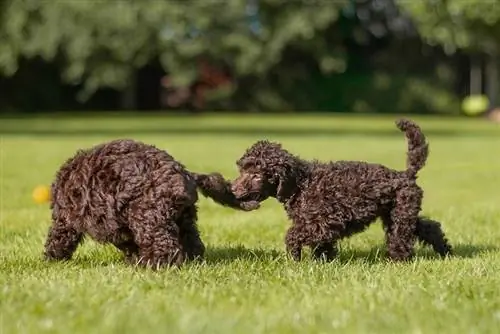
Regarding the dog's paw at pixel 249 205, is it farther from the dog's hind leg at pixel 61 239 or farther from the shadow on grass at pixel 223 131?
the shadow on grass at pixel 223 131

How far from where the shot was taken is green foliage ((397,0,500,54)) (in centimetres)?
3153

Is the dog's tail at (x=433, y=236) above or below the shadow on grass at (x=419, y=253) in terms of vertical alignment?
above

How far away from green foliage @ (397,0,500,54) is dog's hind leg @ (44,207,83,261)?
26.0 m

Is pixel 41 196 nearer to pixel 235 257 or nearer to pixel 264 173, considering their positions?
pixel 235 257

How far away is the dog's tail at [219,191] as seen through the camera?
7.34m

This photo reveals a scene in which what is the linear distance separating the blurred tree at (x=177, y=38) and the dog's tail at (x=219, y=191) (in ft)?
109

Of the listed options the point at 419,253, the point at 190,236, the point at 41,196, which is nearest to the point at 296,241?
the point at 190,236

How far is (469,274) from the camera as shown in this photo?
21.8 feet

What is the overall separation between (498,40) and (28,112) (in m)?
24.9

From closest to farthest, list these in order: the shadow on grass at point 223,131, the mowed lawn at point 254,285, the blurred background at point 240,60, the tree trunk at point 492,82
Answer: the mowed lawn at point 254,285 < the shadow on grass at point 223,131 < the blurred background at point 240,60 < the tree trunk at point 492,82

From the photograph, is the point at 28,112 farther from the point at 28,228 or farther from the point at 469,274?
the point at 469,274

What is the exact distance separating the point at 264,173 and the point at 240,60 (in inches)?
1621

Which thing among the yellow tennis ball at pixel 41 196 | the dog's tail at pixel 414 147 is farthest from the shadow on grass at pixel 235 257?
the yellow tennis ball at pixel 41 196

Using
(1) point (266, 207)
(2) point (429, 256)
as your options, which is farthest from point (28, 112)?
(2) point (429, 256)
